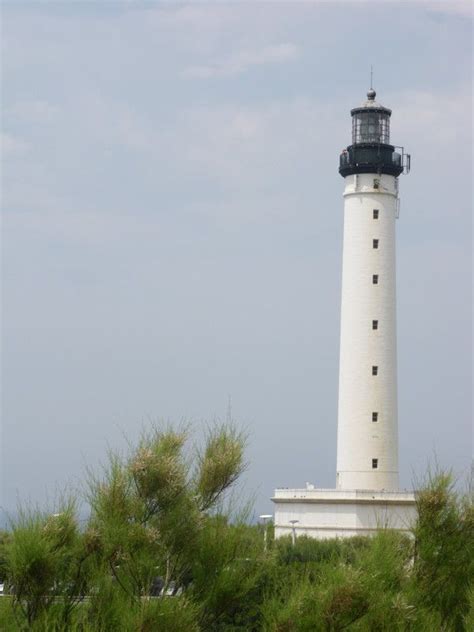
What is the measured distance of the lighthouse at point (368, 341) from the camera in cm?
3625

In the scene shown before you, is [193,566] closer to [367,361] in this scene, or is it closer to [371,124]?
[367,361]

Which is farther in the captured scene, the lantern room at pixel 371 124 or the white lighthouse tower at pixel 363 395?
the lantern room at pixel 371 124

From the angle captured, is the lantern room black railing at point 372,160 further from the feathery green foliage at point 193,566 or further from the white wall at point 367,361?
the feathery green foliage at point 193,566

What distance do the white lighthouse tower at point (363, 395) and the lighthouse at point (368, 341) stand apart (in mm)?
27

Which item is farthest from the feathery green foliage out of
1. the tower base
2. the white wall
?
the white wall

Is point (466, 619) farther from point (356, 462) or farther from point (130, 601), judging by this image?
point (356, 462)

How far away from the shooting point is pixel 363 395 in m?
36.3

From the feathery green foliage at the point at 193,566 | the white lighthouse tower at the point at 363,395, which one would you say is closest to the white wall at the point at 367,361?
the white lighthouse tower at the point at 363,395

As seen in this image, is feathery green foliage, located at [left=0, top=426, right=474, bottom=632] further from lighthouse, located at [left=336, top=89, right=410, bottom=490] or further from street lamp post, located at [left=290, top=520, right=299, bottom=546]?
lighthouse, located at [left=336, top=89, right=410, bottom=490]

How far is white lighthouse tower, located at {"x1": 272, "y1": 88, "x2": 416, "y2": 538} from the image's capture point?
35844mm

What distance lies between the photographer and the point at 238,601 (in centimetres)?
1616

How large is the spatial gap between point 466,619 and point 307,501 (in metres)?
20.8

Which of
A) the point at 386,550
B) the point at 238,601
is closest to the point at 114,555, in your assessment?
the point at 238,601

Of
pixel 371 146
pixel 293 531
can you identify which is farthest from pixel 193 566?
pixel 371 146
